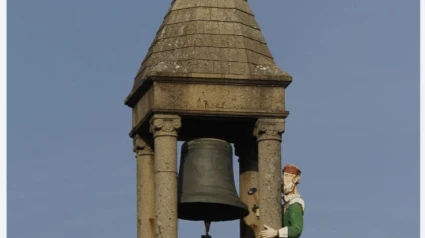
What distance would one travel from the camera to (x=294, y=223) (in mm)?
46938

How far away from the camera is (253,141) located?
161ft

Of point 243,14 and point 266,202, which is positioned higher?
point 243,14

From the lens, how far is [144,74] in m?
48.1

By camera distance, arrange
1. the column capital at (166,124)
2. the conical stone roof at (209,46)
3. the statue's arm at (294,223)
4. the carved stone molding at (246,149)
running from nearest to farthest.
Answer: the statue's arm at (294,223)
the column capital at (166,124)
the conical stone roof at (209,46)
the carved stone molding at (246,149)

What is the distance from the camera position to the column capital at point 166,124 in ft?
155

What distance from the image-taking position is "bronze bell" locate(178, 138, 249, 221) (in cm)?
4816

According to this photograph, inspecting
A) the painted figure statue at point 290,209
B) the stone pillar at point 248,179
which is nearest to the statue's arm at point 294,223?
the painted figure statue at point 290,209

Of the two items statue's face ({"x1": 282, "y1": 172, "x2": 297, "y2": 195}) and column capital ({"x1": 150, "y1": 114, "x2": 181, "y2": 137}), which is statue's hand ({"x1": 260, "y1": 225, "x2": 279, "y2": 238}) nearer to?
statue's face ({"x1": 282, "y1": 172, "x2": 297, "y2": 195})

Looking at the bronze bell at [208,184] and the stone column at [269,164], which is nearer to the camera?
the stone column at [269,164]

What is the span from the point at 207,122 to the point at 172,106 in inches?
65.6

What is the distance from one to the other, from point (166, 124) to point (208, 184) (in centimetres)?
159

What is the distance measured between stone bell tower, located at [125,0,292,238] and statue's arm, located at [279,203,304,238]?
0.24 metres

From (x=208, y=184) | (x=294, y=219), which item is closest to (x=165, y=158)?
(x=208, y=184)

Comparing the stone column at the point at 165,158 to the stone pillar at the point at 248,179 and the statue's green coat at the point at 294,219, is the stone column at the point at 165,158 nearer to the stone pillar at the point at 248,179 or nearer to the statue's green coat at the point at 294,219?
the statue's green coat at the point at 294,219
